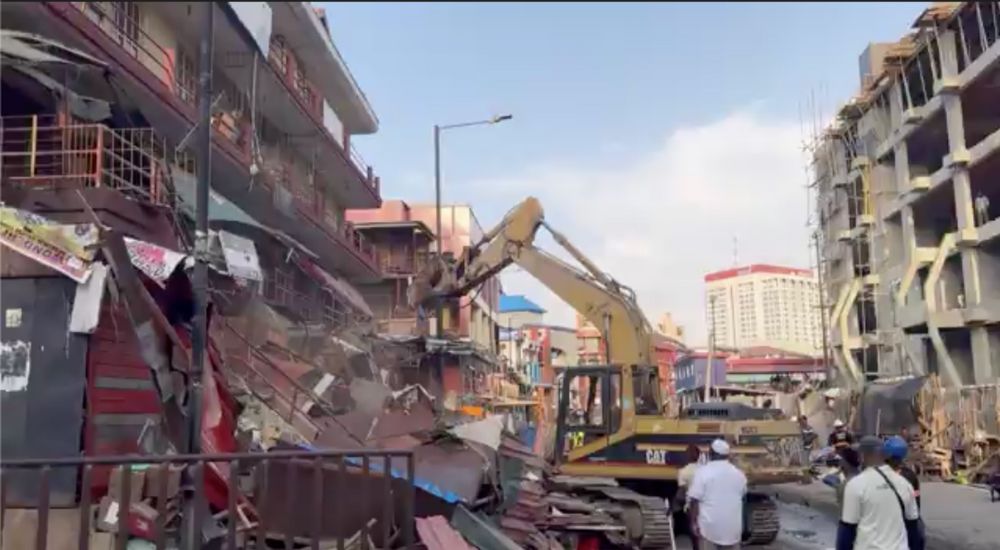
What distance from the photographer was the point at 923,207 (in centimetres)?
3597

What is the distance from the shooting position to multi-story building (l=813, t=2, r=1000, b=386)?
2992 cm

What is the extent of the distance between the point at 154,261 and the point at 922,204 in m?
33.3

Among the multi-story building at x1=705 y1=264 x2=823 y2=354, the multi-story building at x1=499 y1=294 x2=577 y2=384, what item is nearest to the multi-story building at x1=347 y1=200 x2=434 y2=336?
the multi-story building at x1=499 y1=294 x2=577 y2=384

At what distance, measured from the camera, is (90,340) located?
31.8ft

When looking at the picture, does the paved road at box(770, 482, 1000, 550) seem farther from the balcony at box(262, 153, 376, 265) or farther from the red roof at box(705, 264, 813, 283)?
the red roof at box(705, 264, 813, 283)

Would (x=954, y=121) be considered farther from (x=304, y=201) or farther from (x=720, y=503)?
(x=720, y=503)

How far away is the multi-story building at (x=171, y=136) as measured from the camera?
7000 millimetres

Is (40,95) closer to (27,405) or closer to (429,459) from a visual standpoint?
(27,405)

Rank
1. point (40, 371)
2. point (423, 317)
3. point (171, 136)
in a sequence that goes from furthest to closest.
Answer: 1. point (423, 317)
2. point (171, 136)
3. point (40, 371)

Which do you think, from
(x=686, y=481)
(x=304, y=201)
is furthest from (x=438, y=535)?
(x=304, y=201)

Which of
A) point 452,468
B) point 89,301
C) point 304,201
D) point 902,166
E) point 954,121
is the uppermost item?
point 954,121

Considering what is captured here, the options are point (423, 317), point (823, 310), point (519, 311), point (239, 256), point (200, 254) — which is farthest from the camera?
point (519, 311)

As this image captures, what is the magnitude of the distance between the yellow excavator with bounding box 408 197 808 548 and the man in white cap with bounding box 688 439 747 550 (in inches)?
163

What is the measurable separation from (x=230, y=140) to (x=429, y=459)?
7567mm
